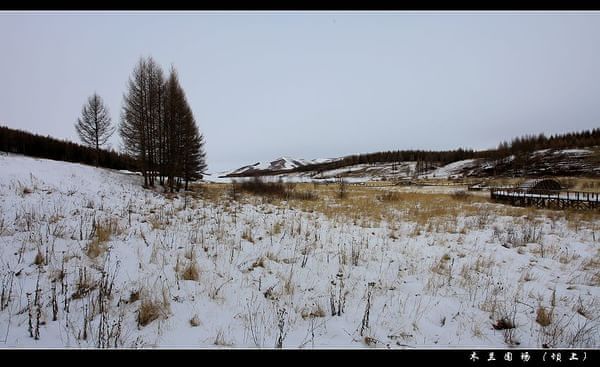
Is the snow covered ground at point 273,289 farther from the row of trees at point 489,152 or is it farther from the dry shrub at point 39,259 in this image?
the row of trees at point 489,152

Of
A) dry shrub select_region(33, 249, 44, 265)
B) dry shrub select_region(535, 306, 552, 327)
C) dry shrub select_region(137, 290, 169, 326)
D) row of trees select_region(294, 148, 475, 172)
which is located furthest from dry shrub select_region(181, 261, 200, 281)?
row of trees select_region(294, 148, 475, 172)

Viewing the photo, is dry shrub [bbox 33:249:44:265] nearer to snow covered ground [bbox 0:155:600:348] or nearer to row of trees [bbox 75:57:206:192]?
snow covered ground [bbox 0:155:600:348]

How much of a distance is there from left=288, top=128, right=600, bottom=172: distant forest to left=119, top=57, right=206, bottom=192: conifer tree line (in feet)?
364

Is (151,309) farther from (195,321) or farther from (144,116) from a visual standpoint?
(144,116)

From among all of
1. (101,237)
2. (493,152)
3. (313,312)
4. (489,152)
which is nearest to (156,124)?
(101,237)

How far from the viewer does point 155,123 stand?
22156 mm

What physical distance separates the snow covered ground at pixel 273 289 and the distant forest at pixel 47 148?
2737 centimetres

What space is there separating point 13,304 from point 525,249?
10.6 m

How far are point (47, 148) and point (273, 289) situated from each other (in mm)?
50001

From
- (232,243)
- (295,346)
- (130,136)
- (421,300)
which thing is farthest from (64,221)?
(130,136)

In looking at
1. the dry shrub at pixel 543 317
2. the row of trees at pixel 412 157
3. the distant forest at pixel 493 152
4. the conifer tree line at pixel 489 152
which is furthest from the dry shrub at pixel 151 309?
the row of trees at pixel 412 157

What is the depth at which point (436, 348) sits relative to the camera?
279 centimetres

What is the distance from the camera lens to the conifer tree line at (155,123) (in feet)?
70.7

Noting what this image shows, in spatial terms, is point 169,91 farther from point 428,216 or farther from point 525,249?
point 525,249
